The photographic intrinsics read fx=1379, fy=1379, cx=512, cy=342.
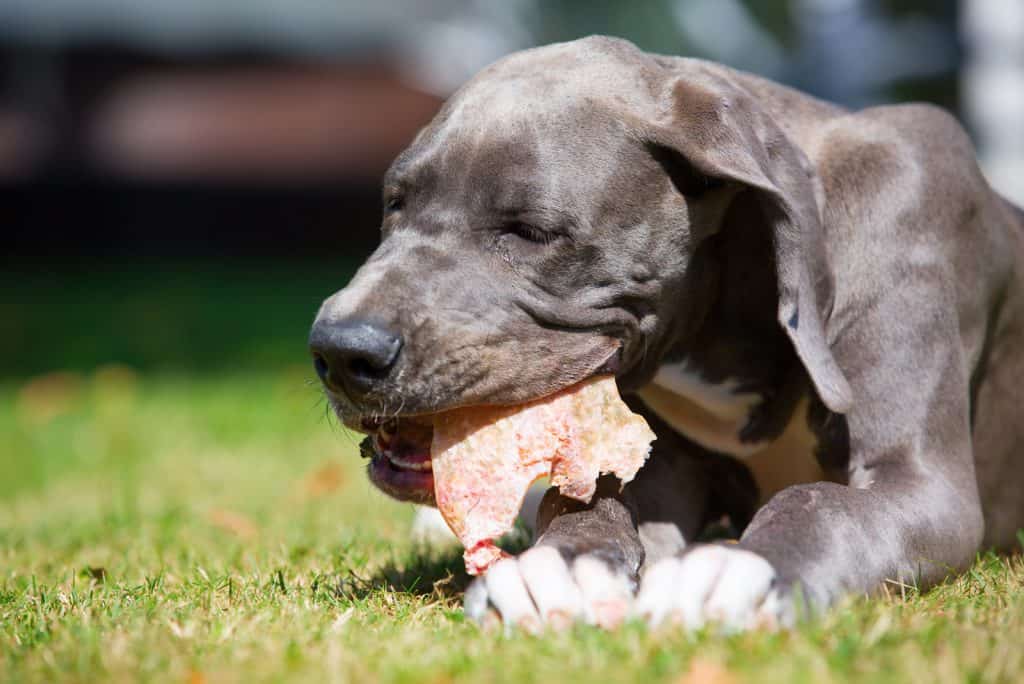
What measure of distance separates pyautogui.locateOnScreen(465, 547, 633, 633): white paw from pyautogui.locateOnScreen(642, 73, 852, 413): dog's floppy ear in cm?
79

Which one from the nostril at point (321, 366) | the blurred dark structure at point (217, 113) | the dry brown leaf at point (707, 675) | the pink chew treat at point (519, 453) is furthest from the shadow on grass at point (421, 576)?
the blurred dark structure at point (217, 113)

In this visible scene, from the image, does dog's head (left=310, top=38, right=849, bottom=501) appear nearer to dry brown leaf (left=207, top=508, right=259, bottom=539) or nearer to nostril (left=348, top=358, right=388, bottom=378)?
nostril (left=348, top=358, right=388, bottom=378)

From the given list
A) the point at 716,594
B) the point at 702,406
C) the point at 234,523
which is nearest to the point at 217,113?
the point at 234,523

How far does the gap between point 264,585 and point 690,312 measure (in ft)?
4.22

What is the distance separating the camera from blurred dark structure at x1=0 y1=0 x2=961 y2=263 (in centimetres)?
1531

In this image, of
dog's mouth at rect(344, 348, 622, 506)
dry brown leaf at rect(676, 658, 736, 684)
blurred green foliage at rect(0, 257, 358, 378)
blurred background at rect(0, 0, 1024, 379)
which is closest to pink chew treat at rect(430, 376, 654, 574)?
dog's mouth at rect(344, 348, 622, 506)

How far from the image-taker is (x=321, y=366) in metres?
3.14

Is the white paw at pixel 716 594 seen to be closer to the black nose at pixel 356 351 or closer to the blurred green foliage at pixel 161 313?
the black nose at pixel 356 351

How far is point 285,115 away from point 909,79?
833 cm

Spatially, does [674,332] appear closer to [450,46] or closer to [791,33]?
[791,33]

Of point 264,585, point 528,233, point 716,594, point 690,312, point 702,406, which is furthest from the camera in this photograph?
point 702,406

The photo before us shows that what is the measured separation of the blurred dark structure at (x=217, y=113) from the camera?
15312mm

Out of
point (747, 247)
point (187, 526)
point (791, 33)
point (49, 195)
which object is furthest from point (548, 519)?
point (49, 195)

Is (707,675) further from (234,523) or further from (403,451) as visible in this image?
(234,523)
